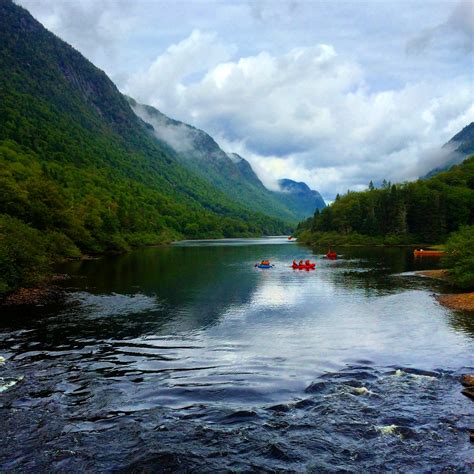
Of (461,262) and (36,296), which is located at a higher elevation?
(461,262)

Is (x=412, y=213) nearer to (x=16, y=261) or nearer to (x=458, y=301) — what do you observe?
(x=458, y=301)

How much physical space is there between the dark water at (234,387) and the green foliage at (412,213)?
125 metres

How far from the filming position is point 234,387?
22719 millimetres

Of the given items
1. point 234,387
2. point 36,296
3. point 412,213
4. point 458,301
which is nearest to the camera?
point 234,387

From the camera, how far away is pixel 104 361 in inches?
1057

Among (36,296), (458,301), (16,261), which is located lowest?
(458,301)

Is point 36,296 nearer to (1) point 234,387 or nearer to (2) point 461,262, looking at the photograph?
(1) point 234,387

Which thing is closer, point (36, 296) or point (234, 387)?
point (234, 387)

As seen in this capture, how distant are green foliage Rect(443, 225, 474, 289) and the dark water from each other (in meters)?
9.23

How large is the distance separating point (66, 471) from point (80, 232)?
100m

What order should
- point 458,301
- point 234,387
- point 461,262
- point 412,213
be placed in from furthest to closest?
point 412,213, point 461,262, point 458,301, point 234,387

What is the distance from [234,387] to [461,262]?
148 ft

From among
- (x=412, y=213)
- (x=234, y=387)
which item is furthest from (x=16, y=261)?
(x=412, y=213)

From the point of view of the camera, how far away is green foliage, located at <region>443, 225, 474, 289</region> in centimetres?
5278
